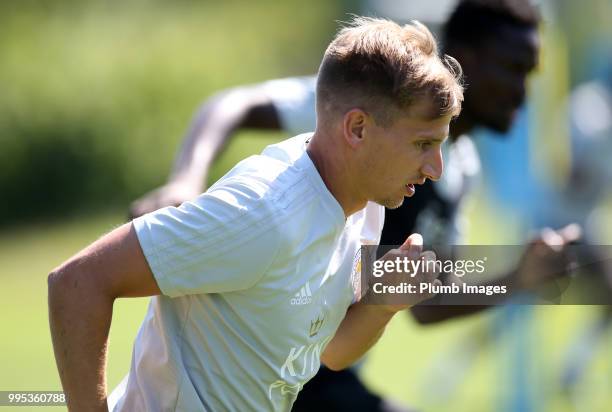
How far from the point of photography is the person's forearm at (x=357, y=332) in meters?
2.71

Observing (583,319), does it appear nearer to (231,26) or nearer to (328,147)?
(328,147)

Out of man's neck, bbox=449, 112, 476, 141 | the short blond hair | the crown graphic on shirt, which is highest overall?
the short blond hair

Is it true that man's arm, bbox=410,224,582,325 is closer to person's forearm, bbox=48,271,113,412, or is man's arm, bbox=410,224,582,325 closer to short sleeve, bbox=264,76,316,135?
short sleeve, bbox=264,76,316,135

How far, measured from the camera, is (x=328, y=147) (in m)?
2.44

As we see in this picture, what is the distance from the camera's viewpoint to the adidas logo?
93.5 inches

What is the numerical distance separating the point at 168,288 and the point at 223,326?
210 mm

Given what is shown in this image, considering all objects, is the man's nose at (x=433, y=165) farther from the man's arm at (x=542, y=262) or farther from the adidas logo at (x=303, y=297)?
the man's arm at (x=542, y=262)

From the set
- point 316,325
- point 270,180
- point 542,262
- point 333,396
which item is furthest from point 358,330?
point 333,396

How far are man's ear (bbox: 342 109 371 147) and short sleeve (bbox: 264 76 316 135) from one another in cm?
151

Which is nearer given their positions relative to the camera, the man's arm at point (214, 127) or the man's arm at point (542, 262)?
the man's arm at point (542, 262)

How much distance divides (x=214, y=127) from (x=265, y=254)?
1.60 m

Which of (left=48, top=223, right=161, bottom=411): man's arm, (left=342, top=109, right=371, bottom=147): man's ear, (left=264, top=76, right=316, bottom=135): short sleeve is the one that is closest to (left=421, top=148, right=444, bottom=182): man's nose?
(left=342, top=109, right=371, bottom=147): man's ear

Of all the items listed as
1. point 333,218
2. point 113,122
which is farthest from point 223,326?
point 113,122

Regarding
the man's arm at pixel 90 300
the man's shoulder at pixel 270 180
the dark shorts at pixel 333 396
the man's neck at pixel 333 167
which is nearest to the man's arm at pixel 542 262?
the dark shorts at pixel 333 396
